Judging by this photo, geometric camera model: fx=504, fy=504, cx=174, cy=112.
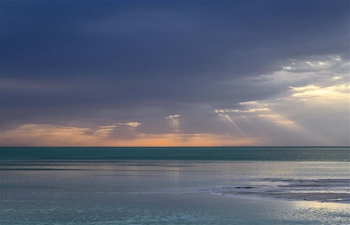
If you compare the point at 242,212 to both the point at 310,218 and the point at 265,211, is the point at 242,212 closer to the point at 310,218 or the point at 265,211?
the point at 265,211

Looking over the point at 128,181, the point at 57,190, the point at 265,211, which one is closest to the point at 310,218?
the point at 265,211

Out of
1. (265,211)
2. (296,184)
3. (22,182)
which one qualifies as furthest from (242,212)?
(22,182)

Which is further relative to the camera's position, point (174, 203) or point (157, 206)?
point (174, 203)

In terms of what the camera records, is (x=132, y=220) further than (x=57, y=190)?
No

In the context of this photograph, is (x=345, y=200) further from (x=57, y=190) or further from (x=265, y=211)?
(x=57, y=190)

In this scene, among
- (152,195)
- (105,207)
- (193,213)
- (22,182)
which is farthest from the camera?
(22,182)

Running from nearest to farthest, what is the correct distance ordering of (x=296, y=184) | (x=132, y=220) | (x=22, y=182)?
1. (x=132, y=220)
2. (x=296, y=184)
3. (x=22, y=182)

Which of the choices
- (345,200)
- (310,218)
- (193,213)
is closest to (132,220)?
(193,213)

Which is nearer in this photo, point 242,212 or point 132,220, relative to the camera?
point 132,220

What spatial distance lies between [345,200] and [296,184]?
15.9 m

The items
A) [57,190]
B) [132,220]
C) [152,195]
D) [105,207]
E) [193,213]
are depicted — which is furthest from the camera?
[57,190]

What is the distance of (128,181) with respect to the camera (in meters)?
63.5

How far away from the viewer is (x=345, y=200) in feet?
139

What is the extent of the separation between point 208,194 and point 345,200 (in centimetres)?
1263
